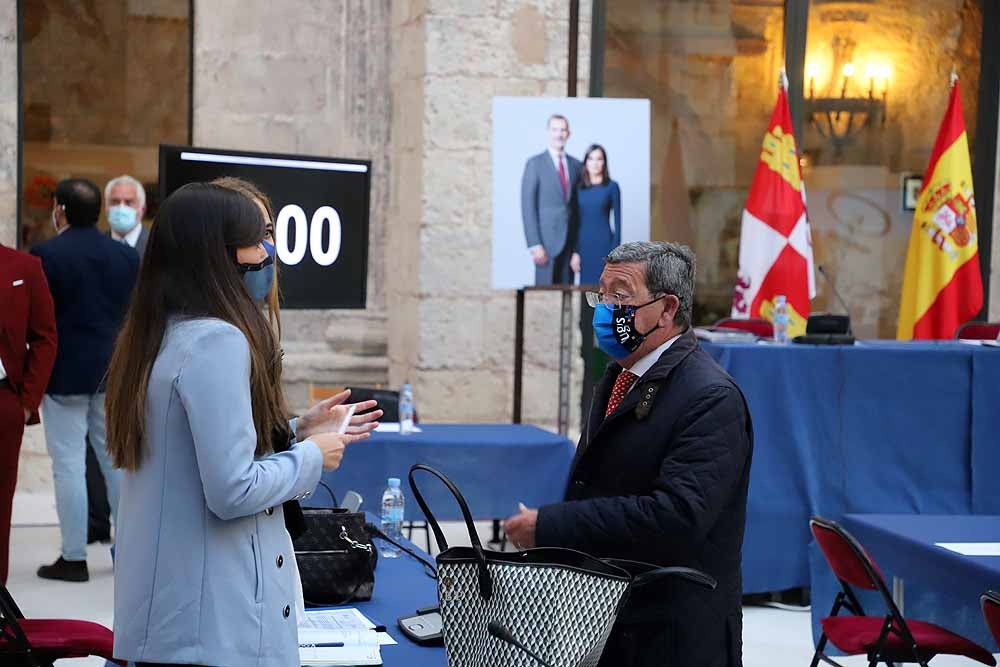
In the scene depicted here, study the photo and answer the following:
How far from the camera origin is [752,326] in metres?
6.97

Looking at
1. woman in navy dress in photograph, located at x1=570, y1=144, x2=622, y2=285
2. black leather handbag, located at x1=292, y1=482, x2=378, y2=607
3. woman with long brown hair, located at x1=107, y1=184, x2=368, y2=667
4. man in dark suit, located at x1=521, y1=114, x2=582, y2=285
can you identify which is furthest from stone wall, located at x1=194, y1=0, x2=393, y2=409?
woman with long brown hair, located at x1=107, y1=184, x2=368, y2=667

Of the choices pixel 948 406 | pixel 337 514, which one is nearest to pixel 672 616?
pixel 337 514

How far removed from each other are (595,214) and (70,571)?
3.18 m

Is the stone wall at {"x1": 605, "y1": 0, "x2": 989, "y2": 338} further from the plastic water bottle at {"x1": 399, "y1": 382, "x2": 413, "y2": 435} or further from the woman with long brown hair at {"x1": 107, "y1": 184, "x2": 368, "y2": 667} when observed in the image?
the woman with long brown hair at {"x1": 107, "y1": 184, "x2": 368, "y2": 667}

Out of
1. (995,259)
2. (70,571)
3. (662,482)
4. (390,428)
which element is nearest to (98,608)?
(70,571)

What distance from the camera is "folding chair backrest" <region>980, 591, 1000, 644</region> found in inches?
122

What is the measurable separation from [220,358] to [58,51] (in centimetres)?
670

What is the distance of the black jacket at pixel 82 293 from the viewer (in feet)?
19.7

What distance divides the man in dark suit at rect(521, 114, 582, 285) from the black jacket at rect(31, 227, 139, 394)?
2.11 metres

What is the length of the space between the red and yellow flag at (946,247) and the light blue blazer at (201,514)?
22.3 ft

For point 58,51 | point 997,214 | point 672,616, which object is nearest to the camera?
point 672,616

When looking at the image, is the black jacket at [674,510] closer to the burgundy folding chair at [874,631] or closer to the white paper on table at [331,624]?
the white paper on table at [331,624]

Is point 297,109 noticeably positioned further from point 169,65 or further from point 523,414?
point 523,414

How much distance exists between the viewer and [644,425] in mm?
2717
